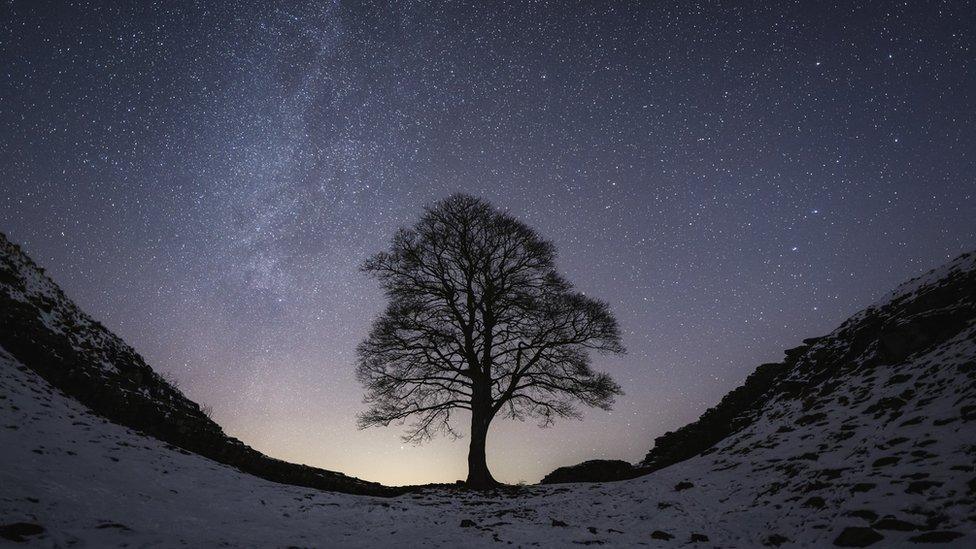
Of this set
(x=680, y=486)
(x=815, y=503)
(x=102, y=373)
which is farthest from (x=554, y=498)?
(x=102, y=373)

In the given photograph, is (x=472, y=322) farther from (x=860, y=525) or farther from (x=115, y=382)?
(x=860, y=525)

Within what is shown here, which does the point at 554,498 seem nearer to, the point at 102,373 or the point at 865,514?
the point at 865,514

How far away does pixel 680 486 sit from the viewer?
975 centimetres

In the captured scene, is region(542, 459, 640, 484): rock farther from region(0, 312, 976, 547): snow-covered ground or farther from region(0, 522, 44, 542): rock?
region(0, 522, 44, 542): rock

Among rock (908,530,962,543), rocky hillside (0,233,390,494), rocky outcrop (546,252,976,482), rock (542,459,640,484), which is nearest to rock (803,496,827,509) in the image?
rock (908,530,962,543)

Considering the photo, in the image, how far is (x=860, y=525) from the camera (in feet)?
16.2

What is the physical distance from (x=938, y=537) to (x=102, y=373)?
15315 mm

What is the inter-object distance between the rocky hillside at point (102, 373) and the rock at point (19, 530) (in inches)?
251

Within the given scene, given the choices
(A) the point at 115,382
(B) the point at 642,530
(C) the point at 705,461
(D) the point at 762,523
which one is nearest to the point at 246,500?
(A) the point at 115,382

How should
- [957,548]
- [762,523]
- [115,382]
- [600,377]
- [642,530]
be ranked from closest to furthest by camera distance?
[957,548]
[762,523]
[642,530]
[115,382]
[600,377]

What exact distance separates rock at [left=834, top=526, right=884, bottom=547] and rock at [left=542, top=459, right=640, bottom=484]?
917 centimetres

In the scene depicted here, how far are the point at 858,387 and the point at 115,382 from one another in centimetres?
1751

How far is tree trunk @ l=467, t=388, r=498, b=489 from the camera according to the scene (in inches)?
525

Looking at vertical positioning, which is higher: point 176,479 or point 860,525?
point 176,479
